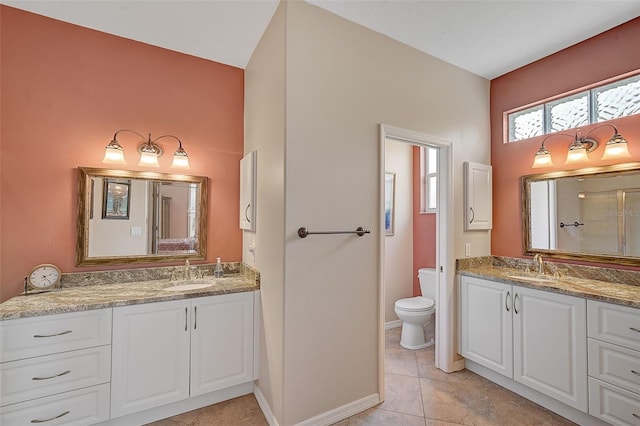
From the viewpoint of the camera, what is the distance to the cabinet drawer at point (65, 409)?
5.10ft

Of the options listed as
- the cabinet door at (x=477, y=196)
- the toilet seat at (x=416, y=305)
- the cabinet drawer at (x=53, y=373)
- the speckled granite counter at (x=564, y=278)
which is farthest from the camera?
the toilet seat at (x=416, y=305)

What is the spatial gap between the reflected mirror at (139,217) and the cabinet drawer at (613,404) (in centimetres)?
295

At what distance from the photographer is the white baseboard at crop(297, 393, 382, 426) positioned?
1835mm

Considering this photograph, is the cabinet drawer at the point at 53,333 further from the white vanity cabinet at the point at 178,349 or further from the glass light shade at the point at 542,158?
the glass light shade at the point at 542,158

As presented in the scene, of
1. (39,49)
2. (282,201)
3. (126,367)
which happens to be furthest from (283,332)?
(39,49)

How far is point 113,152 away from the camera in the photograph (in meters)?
2.16

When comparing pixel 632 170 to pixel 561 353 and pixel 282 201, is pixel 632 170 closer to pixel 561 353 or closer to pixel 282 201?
pixel 561 353

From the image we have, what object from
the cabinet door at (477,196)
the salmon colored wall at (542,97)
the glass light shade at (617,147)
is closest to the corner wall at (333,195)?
the cabinet door at (477,196)

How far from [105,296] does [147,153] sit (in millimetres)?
1106

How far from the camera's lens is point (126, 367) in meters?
1.80

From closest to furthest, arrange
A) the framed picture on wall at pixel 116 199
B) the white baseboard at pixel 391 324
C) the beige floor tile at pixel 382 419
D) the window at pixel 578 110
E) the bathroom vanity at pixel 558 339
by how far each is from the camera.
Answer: the bathroom vanity at pixel 558 339, the beige floor tile at pixel 382 419, the window at pixel 578 110, the framed picture on wall at pixel 116 199, the white baseboard at pixel 391 324

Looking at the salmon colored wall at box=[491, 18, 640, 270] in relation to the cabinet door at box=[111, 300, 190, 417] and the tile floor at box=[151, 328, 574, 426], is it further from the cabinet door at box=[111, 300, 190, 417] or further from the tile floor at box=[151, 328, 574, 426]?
the cabinet door at box=[111, 300, 190, 417]

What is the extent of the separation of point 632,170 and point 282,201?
8.16 feet

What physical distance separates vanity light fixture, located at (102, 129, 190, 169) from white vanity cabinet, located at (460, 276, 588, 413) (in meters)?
2.70
